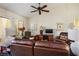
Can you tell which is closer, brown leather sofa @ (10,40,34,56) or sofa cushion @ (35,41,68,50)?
sofa cushion @ (35,41,68,50)

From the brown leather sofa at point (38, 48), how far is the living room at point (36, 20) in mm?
76

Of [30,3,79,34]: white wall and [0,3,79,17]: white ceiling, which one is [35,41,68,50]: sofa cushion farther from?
[0,3,79,17]: white ceiling

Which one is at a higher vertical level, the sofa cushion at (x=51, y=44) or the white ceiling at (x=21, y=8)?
the white ceiling at (x=21, y=8)

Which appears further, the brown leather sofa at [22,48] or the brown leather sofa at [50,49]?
the brown leather sofa at [22,48]

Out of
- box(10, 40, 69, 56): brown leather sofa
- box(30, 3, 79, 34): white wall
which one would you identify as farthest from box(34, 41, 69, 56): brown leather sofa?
box(30, 3, 79, 34): white wall

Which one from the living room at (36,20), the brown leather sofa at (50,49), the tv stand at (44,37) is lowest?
the brown leather sofa at (50,49)

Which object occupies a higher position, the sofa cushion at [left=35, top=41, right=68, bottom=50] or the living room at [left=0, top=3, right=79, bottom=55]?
the living room at [left=0, top=3, right=79, bottom=55]

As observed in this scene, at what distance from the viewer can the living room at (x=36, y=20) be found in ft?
7.34

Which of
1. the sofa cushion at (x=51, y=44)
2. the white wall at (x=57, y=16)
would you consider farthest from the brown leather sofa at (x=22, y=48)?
the white wall at (x=57, y=16)

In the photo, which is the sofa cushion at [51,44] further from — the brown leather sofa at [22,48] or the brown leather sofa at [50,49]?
the brown leather sofa at [22,48]

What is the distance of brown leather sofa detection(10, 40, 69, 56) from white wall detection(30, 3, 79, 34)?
23 centimetres

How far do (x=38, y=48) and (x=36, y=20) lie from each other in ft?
1.42

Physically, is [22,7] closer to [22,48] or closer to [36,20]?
[36,20]

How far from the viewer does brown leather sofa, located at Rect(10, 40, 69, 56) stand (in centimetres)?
221
